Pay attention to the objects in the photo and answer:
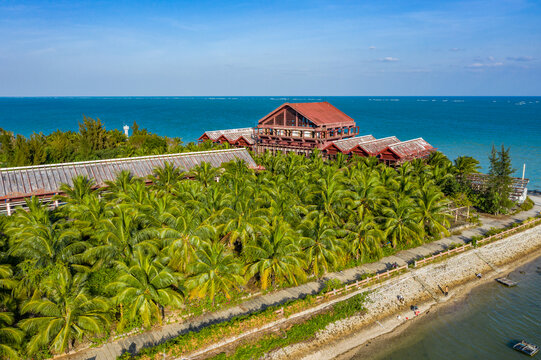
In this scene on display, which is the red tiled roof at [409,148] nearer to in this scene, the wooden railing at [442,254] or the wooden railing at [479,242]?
the wooden railing at [479,242]

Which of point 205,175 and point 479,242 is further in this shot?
point 205,175

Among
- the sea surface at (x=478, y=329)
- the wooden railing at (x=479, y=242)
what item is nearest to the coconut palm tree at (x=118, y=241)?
the sea surface at (x=478, y=329)

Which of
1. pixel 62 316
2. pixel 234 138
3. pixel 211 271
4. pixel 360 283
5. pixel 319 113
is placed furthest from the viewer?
pixel 234 138

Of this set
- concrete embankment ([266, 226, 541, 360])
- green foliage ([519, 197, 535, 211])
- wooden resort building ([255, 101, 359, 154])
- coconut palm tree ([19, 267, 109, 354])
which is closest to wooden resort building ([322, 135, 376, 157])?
wooden resort building ([255, 101, 359, 154])

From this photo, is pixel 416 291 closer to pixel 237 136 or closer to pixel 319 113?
pixel 319 113

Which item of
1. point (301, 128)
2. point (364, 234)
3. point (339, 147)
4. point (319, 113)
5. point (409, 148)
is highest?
point (319, 113)

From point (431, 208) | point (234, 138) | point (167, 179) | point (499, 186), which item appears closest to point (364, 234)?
point (431, 208)

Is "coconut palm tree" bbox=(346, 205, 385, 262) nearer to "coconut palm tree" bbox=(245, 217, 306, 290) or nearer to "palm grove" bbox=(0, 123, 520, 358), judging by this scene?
"palm grove" bbox=(0, 123, 520, 358)

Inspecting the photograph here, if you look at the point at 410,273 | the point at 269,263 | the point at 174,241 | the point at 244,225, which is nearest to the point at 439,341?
the point at 410,273
